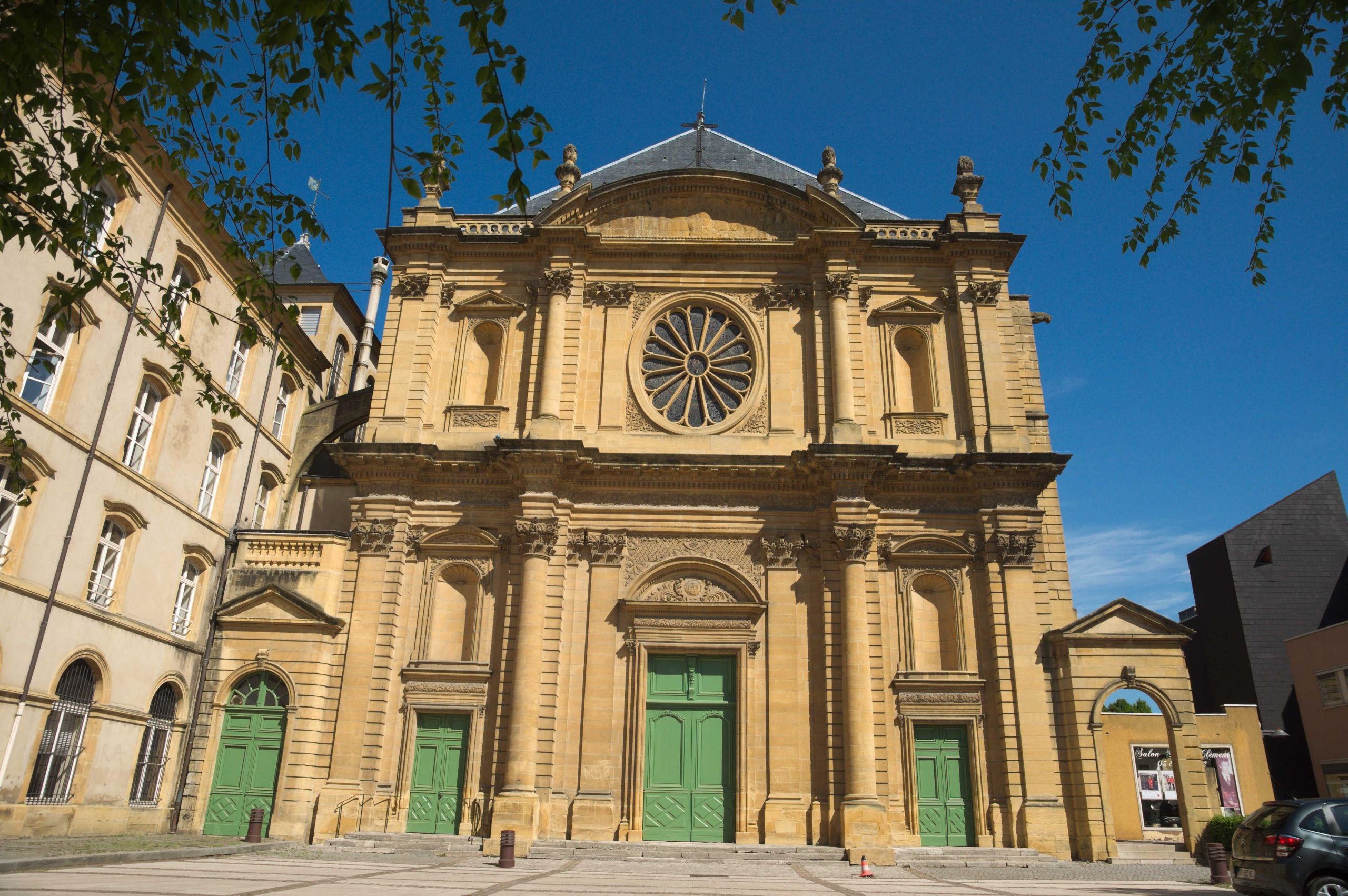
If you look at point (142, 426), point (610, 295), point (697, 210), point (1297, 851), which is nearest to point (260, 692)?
point (142, 426)

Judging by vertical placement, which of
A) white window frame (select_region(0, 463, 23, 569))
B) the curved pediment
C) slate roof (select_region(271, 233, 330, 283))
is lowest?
white window frame (select_region(0, 463, 23, 569))

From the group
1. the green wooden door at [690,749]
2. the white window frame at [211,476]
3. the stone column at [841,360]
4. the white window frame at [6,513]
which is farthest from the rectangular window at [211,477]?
the stone column at [841,360]

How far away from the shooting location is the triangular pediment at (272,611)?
1756cm

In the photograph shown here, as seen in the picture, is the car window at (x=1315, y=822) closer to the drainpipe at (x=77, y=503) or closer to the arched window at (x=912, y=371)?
the arched window at (x=912, y=371)

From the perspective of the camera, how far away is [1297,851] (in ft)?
31.2

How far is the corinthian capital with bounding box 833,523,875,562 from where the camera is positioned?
17844mm

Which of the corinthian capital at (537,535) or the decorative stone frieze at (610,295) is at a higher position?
the decorative stone frieze at (610,295)

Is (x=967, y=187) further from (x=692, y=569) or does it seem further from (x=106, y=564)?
(x=106, y=564)

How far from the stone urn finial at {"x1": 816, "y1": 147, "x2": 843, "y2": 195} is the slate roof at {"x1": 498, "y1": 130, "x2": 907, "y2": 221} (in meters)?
2.14

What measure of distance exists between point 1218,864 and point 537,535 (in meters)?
12.4

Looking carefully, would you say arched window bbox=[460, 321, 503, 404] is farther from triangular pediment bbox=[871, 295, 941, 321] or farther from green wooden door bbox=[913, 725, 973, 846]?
green wooden door bbox=[913, 725, 973, 846]

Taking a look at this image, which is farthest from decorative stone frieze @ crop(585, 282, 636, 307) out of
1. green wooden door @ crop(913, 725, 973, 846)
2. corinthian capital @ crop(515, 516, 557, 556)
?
green wooden door @ crop(913, 725, 973, 846)

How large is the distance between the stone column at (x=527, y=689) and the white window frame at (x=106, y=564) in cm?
708

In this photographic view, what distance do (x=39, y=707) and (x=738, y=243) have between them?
15.8 m
